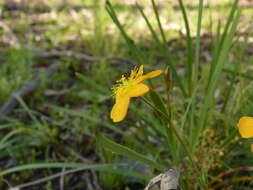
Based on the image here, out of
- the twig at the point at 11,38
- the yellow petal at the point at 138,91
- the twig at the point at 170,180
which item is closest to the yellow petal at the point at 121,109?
the yellow petal at the point at 138,91

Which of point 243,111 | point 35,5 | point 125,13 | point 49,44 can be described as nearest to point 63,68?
point 49,44

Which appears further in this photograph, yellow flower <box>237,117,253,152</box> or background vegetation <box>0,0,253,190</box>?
background vegetation <box>0,0,253,190</box>

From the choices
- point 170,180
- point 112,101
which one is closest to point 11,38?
point 112,101

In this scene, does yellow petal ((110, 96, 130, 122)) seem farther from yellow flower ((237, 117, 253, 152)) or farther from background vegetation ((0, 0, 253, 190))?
yellow flower ((237, 117, 253, 152))

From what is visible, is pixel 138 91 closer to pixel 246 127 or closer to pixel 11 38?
pixel 246 127

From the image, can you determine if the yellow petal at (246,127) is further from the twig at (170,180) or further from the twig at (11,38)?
the twig at (11,38)

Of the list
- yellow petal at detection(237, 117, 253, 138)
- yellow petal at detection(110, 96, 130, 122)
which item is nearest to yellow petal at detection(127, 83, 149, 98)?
yellow petal at detection(110, 96, 130, 122)
